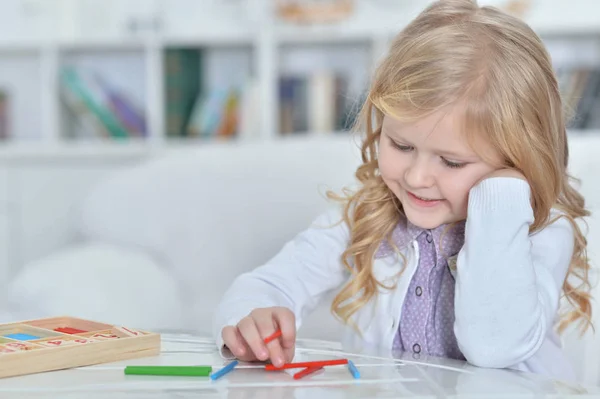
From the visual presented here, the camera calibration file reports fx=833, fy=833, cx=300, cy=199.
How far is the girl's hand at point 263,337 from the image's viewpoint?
76 centimetres

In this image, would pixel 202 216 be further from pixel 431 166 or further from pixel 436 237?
pixel 431 166

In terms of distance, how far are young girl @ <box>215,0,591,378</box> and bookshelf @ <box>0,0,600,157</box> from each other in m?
1.59

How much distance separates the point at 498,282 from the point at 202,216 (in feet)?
3.26

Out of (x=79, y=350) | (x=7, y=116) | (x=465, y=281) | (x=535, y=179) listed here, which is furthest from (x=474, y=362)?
(x=7, y=116)

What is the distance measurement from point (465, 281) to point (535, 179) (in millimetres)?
147

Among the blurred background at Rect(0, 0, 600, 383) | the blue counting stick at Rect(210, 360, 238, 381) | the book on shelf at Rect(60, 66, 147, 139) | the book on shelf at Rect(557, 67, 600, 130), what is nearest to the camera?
the blue counting stick at Rect(210, 360, 238, 381)

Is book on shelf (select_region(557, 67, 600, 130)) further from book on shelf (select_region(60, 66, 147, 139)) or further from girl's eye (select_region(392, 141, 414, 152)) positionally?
girl's eye (select_region(392, 141, 414, 152))

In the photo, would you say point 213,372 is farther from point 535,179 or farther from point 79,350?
point 535,179

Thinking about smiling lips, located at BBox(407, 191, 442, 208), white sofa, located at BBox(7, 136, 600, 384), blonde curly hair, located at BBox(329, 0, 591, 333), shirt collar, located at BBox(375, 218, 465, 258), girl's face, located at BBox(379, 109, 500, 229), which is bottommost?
white sofa, located at BBox(7, 136, 600, 384)

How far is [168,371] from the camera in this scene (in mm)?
677

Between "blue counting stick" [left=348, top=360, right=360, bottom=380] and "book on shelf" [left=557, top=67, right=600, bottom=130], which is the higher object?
"book on shelf" [left=557, top=67, right=600, bottom=130]

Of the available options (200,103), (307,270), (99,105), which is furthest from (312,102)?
(307,270)

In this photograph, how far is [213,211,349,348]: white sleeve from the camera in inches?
42.5

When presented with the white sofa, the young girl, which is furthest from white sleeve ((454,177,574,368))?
the white sofa
